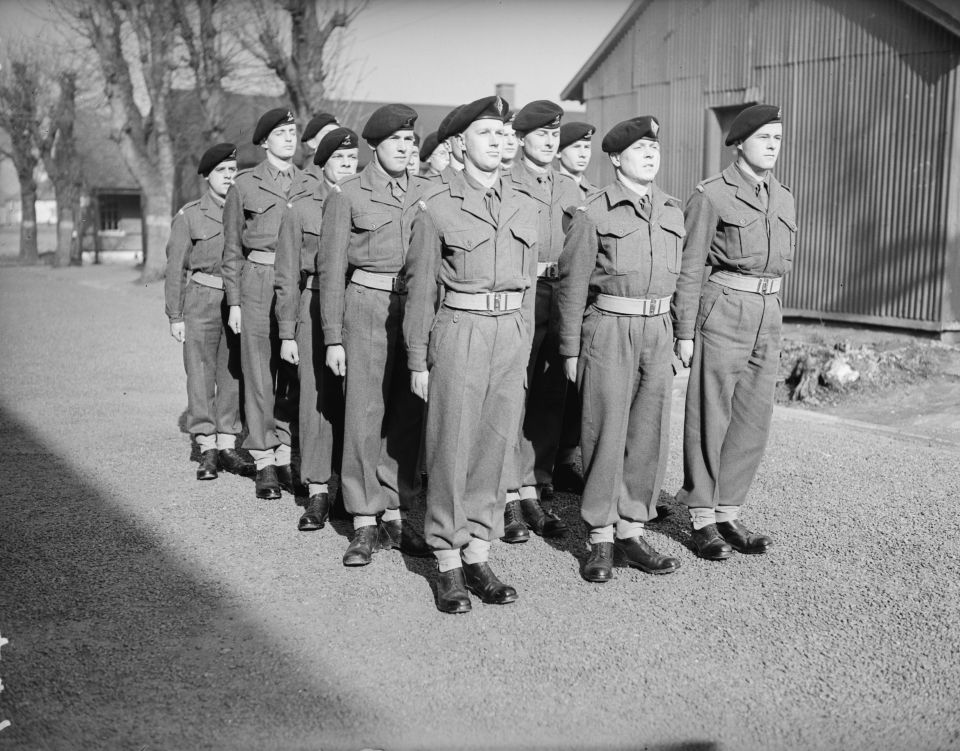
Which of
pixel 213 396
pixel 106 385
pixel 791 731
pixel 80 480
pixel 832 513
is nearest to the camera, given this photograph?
pixel 791 731

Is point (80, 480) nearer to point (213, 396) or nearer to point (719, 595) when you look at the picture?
point (213, 396)

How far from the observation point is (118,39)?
1004 inches

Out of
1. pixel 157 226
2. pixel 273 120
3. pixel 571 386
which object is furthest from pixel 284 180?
pixel 157 226

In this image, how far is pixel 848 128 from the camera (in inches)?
516

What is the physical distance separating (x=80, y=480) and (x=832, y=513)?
182 inches

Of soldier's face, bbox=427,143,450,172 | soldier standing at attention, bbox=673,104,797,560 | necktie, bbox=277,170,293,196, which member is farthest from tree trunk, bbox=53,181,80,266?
soldier standing at attention, bbox=673,104,797,560

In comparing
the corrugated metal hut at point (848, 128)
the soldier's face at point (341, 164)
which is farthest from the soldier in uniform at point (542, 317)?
the corrugated metal hut at point (848, 128)

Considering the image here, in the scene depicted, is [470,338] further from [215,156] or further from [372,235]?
[215,156]

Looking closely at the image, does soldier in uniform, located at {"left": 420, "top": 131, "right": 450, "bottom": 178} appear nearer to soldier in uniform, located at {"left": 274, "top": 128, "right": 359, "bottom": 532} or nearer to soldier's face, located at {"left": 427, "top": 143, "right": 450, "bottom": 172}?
soldier's face, located at {"left": 427, "top": 143, "right": 450, "bottom": 172}

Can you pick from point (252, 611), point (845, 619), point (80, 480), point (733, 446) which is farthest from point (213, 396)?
point (845, 619)

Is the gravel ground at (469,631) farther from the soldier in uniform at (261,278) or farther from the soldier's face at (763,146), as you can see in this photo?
the soldier's face at (763,146)

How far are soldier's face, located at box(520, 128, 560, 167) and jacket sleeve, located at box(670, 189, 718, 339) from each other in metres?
1.15

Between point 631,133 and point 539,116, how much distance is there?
1.28 meters

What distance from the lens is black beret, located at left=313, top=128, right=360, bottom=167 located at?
637cm
